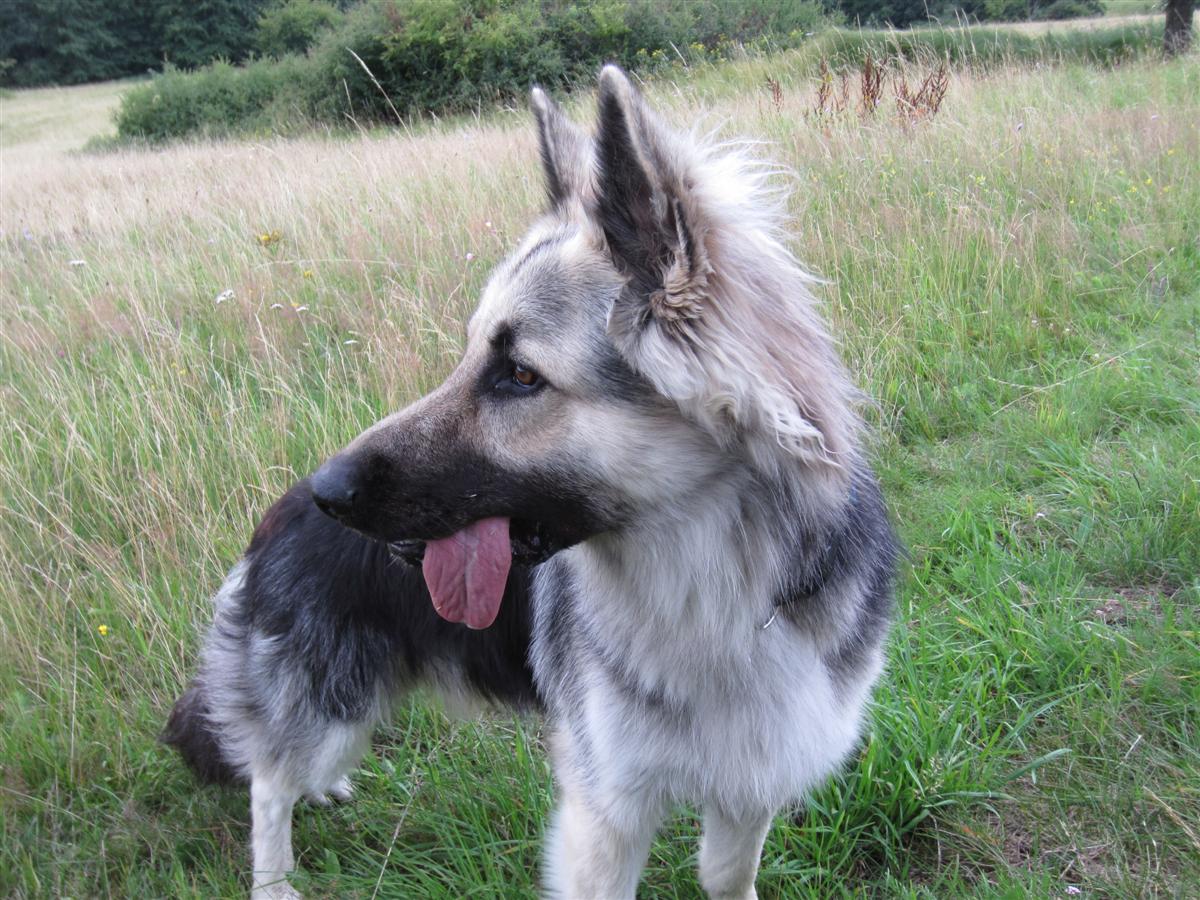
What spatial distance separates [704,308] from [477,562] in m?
0.70

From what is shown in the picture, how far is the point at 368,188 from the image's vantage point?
634 cm

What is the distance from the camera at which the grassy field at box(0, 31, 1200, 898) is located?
7.36 ft

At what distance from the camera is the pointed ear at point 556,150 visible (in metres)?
2.11

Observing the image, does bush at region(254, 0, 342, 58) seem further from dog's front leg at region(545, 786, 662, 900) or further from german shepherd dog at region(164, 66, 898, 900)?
dog's front leg at region(545, 786, 662, 900)

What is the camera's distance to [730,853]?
2086mm

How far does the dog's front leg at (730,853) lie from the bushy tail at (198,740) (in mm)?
1365

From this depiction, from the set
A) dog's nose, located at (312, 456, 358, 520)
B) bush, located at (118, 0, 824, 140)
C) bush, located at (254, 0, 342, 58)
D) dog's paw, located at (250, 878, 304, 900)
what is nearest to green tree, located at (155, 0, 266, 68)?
bush, located at (254, 0, 342, 58)

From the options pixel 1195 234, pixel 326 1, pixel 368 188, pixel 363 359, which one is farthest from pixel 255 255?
pixel 326 1

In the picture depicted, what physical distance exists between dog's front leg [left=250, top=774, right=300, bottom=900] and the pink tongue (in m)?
1.02

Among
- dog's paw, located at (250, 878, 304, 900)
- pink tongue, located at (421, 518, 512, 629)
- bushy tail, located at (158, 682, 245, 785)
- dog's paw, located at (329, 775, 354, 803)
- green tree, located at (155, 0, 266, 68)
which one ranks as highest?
green tree, located at (155, 0, 266, 68)

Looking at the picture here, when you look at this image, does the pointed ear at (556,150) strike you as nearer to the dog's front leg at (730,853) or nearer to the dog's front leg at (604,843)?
the dog's front leg at (604,843)

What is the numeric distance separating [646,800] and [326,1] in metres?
41.9

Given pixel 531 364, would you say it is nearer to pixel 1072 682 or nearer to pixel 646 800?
pixel 646 800

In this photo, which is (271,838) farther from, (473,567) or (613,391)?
(613,391)
